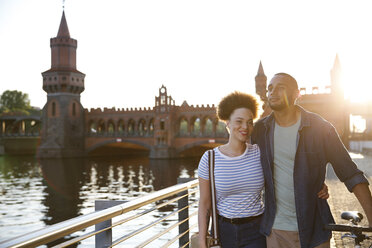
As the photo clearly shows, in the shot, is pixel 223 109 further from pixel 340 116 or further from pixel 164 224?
pixel 340 116

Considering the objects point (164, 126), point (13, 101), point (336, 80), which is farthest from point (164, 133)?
point (13, 101)

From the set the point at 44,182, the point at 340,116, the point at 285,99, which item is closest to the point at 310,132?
the point at 285,99

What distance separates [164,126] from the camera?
1877 inches

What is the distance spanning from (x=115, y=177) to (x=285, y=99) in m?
28.5

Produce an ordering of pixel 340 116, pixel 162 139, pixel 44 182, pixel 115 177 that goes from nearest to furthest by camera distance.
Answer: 1. pixel 44 182
2. pixel 115 177
3. pixel 340 116
4. pixel 162 139

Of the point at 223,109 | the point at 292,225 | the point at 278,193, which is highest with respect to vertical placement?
the point at 223,109

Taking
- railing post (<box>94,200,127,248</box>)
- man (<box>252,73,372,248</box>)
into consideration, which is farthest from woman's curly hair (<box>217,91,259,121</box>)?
railing post (<box>94,200,127,248</box>)

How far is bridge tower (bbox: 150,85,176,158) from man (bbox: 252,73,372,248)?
43621mm

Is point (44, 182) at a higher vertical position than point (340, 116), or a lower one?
lower

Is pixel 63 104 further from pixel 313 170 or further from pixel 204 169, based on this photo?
pixel 313 170

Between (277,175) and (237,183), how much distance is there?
0.68 feet

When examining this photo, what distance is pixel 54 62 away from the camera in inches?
2115

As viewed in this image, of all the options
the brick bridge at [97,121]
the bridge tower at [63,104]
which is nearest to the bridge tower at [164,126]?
the brick bridge at [97,121]

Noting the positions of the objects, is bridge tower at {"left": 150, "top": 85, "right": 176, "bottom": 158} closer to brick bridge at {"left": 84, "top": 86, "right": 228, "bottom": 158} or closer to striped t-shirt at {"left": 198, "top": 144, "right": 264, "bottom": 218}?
brick bridge at {"left": 84, "top": 86, "right": 228, "bottom": 158}
